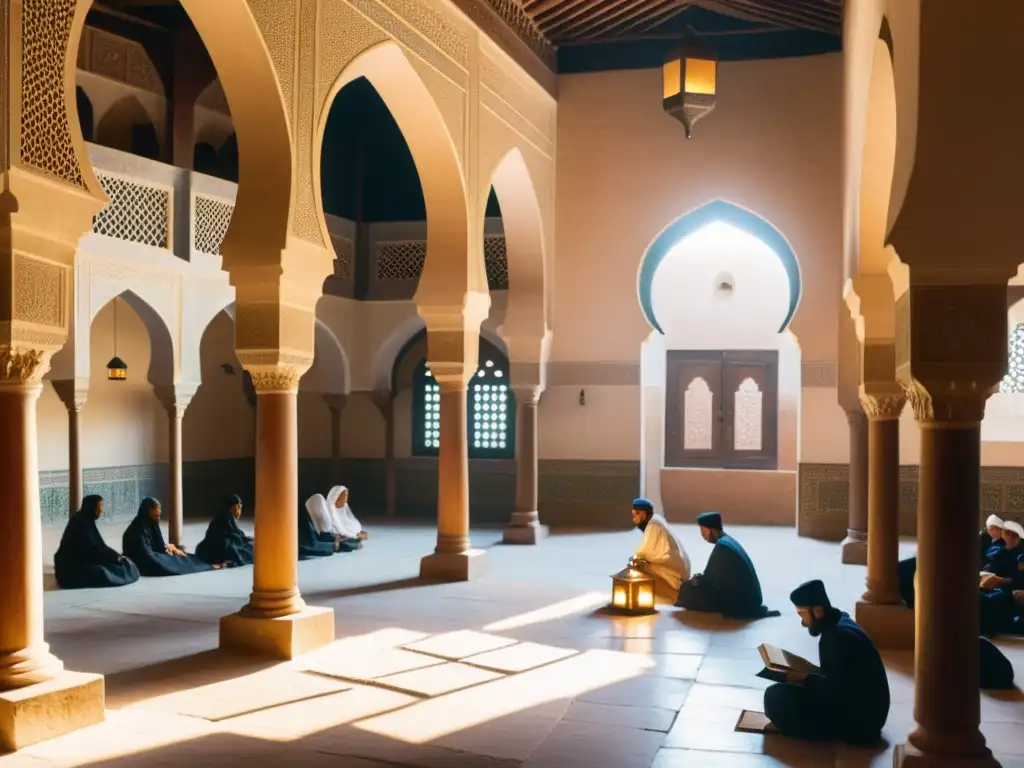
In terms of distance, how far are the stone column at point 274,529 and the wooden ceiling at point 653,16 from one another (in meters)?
6.80

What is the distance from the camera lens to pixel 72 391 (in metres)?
11.9

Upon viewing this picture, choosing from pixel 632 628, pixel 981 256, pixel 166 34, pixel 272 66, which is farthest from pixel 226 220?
pixel 981 256

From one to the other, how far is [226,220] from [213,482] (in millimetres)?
5500

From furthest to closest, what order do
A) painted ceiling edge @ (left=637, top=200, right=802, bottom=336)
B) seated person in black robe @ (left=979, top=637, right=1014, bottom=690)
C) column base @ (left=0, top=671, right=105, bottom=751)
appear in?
painted ceiling edge @ (left=637, top=200, right=802, bottom=336)
seated person in black robe @ (left=979, top=637, right=1014, bottom=690)
column base @ (left=0, top=671, right=105, bottom=751)

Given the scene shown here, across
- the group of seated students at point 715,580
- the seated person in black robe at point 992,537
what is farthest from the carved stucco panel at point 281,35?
the seated person in black robe at point 992,537

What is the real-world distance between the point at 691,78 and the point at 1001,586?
216 inches

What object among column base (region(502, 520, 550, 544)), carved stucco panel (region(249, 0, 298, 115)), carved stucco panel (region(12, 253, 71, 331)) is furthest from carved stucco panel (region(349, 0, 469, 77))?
column base (region(502, 520, 550, 544))

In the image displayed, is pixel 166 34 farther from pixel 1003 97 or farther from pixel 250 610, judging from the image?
pixel 1003 97

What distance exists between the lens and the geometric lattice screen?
14195 mm

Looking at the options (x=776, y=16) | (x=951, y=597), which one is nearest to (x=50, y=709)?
(x=951, y=597)

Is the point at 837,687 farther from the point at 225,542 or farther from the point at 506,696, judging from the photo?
the point at 225,542

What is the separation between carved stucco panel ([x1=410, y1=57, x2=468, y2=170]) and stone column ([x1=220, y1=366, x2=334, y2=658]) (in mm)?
3351

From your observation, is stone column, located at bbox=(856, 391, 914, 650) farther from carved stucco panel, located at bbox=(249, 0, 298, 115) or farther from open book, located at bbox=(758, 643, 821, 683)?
carved stucco panel, located at bbox=(249, 0, 298, 115)

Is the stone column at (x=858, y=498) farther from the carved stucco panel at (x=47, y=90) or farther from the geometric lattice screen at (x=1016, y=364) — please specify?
the carved stucco panel at (x=47, y=90)
